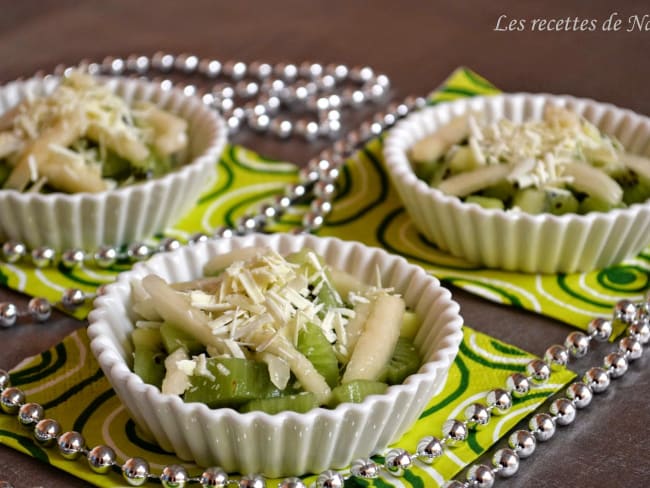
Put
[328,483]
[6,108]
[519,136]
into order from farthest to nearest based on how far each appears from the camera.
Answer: [6,108]
[519,136]
[328,483]

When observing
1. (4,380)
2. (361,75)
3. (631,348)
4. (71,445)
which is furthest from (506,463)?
(361,75)

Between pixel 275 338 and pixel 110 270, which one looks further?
pixel 110 270

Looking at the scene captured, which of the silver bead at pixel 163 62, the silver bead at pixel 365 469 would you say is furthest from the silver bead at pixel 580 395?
the silver bead at pixel 163 62

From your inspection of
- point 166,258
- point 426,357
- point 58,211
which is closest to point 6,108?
point 58,211

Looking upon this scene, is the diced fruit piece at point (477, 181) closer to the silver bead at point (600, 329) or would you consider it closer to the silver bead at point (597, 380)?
the silver bead at point (600, 329)

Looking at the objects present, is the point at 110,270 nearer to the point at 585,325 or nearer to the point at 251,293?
the point at 251,293

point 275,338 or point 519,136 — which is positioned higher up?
point 519,136

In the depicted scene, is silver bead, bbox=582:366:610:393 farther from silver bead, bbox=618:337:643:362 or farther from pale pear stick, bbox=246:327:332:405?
pale pear stick, bbox=246:327:332:405
